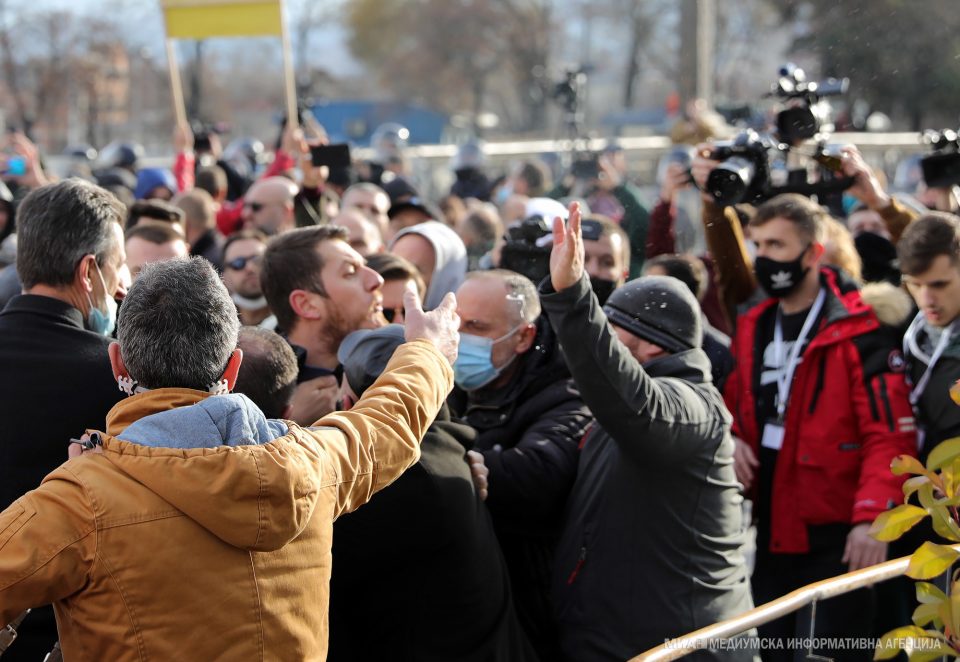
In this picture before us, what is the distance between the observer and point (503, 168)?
18.5 m

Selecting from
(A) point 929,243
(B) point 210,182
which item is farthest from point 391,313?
(B) point 210,182

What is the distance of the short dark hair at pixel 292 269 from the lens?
4.16 m

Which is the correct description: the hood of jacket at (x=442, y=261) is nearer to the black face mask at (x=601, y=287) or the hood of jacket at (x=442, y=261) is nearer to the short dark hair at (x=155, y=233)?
the black face mask at (x=601, y=287)

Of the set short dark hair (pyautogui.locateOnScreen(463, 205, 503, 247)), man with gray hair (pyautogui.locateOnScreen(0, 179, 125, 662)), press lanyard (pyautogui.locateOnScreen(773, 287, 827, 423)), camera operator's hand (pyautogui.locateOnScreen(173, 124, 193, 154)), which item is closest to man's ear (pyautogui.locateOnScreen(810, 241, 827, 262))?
press lanyard (pyautogui.locateOnScreen(773, 287, 827, 423))

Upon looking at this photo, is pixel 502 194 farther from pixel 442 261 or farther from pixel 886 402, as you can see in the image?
pixel 886 402


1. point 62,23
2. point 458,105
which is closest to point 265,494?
point 62,23

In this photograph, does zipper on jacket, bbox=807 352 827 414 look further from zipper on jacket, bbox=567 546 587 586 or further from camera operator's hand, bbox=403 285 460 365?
camera operator's hand, bbox=403 285 460 365

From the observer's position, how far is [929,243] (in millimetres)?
4672

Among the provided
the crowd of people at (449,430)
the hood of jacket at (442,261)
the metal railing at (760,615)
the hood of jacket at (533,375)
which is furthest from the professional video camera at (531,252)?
the metal railing at (760,615)

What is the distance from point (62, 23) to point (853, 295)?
120ft

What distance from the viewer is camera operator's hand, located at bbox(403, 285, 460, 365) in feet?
9.69

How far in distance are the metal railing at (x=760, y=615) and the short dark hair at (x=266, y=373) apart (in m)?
1.15

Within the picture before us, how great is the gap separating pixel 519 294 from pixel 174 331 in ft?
6.80

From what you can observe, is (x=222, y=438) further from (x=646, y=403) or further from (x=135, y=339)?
(x=646, y=403)
